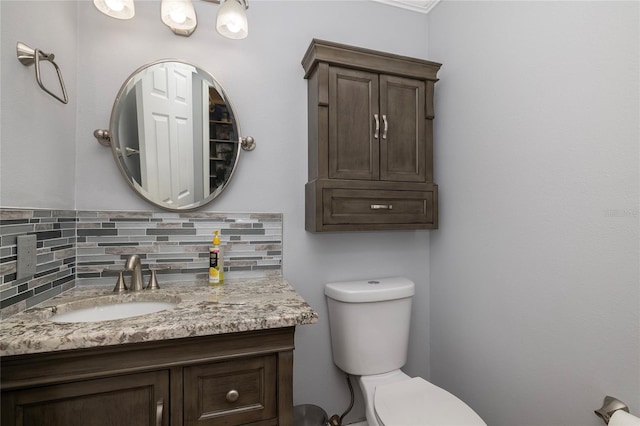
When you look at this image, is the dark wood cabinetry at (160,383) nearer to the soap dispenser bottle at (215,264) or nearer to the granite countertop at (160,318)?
the granite countertop at (160,318)

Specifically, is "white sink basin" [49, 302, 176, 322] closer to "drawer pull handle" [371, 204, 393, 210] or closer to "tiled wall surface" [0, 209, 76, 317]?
"tiled wall surface" [0, 209, 76, 317]

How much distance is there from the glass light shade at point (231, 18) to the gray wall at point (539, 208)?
1069 millimetres

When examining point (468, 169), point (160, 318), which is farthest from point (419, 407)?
point (468, 169)

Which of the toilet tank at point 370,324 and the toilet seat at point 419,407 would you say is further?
the toilet tank at point 370,324

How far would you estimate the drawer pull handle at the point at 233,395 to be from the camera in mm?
909

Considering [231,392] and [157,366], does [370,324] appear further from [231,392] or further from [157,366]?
[157,366]

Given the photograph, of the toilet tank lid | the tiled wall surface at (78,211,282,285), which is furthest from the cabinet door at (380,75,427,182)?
the tiled wall surface at (78,211,282,285)

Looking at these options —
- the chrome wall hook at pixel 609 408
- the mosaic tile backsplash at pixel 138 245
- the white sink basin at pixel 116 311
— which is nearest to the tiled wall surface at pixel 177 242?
the mosaic tile backsplash at pixel 138 245

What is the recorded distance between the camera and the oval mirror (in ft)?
4.32

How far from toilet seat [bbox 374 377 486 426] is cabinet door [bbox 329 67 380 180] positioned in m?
0.93

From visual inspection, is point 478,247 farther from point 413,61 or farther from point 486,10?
point 486,10

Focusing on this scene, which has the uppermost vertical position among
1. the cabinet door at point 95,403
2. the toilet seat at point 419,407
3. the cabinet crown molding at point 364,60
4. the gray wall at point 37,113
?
the cabinet crown molding at point 364,60

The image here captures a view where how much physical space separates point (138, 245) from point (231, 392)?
78 cm

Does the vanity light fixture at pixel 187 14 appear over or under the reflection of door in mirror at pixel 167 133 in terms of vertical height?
over
